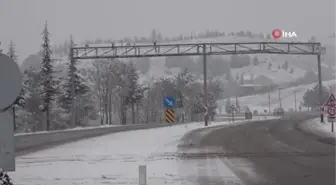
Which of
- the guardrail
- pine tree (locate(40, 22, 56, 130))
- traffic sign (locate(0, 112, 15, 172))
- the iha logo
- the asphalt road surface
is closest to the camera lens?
traffic sign (locate(0, 112, 15, 172))

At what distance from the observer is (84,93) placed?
87062 millimetres

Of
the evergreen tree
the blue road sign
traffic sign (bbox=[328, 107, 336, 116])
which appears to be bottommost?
traffic sign (bbox=[328, 107, 336, 116])

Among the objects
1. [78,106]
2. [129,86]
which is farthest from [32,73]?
[129,86]

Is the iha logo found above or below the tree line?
above

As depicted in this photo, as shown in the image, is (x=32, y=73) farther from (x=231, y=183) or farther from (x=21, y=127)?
(x=231, y=183)

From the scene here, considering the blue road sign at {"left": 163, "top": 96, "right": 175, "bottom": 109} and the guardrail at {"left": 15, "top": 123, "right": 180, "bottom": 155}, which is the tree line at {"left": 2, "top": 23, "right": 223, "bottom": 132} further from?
the blue road sign at {"left": 163, "top": 96, "right": 175, "bottom": 109}

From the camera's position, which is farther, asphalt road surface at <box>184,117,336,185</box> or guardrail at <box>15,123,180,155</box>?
guardrail at <box>15,123,180,155</box>

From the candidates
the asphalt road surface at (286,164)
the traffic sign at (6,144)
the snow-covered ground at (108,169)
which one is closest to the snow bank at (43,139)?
the snow-covered ground at (108,169)

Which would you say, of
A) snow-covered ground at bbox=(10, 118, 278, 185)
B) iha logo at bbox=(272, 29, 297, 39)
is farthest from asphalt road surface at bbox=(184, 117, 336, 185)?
iha logo at bbox=(272, 29, 297, 39)

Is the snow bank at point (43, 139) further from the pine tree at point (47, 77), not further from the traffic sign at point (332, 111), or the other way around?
the pine tree at point (47, 77)

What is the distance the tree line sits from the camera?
72.8 meters

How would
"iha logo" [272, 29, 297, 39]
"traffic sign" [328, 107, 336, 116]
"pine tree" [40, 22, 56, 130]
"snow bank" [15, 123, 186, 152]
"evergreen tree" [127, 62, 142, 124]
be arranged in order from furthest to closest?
"evergreen tree" [127, 62, 142, 124] < "pine tree" [40, 22, 56, 130] < "iha logo" [272, 29, 297, 39] < "traffic sign" [328, 107, 336, 116] < "snow bank" [15, 123, 186, 152]

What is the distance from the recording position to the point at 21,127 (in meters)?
81.4

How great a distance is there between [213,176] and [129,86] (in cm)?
8453
